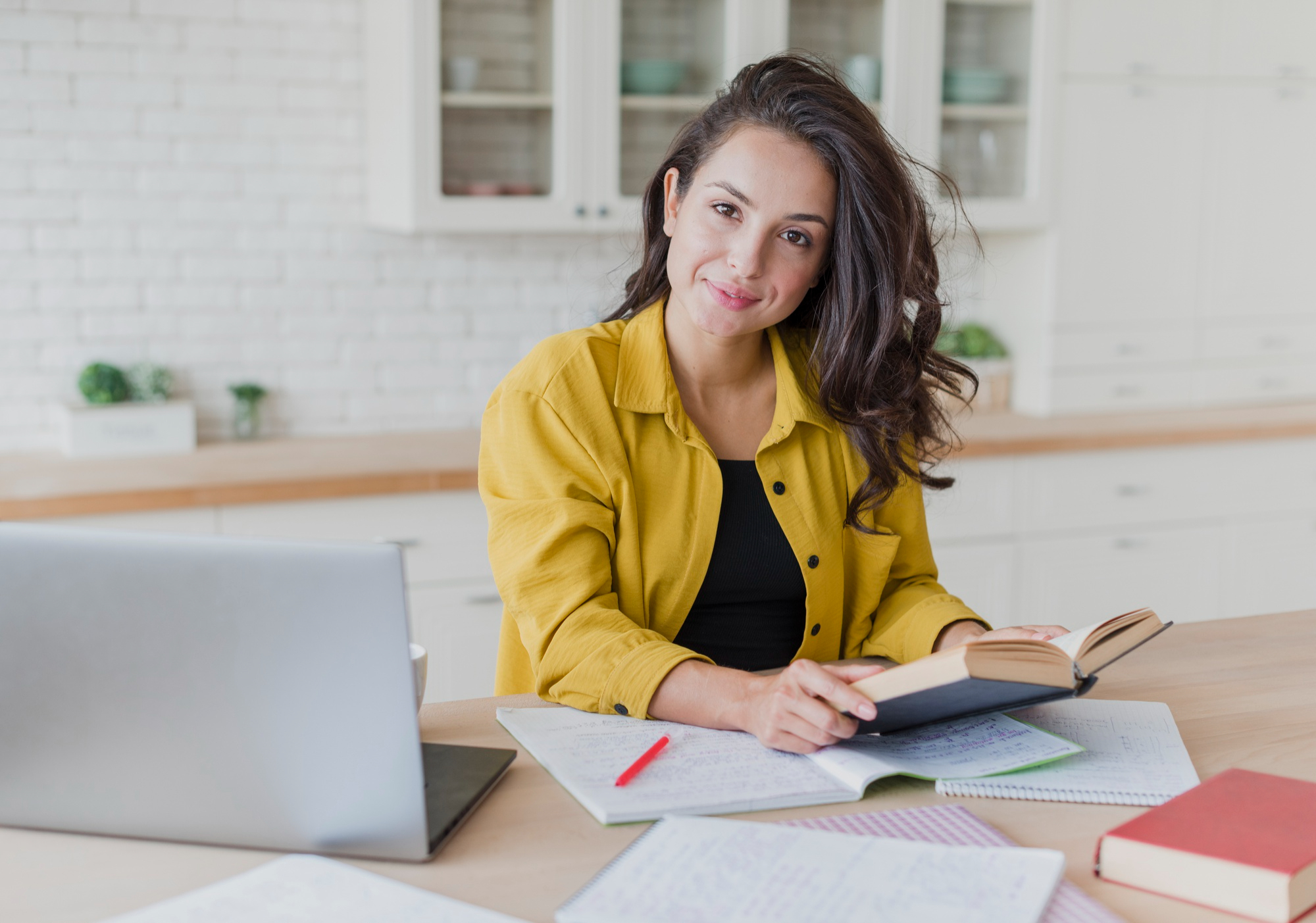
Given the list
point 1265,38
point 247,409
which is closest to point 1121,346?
point 1265,38

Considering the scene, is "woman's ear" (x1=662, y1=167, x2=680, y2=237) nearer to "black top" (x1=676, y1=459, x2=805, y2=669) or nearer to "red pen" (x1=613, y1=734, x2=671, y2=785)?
"black top" (x1=676, y1=459, x2=805, y2=669)

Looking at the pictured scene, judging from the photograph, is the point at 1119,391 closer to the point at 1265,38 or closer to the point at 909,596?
the point at 1265,38

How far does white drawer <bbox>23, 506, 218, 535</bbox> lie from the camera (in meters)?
2.51

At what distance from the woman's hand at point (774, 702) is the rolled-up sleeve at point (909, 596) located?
1.13 feet

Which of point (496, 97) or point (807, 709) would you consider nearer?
point (807, 709)

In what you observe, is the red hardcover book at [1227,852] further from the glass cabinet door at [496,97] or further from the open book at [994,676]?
the glass cabinet door at [496,97]

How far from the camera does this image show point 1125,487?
3311mm

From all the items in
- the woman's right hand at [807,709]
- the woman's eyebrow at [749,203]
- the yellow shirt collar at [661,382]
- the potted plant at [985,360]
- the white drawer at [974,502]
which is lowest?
the white drawer at [974,502]

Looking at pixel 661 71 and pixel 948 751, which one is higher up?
pixel 661 71

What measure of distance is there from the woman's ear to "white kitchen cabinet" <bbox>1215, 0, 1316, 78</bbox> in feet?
7.94

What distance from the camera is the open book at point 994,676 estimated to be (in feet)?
3.46

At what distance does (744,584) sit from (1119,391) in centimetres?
227

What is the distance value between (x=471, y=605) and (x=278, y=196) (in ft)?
3.84

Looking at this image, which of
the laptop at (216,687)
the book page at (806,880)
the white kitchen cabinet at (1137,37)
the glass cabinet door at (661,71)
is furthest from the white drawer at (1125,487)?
the laptop at (216,687)
